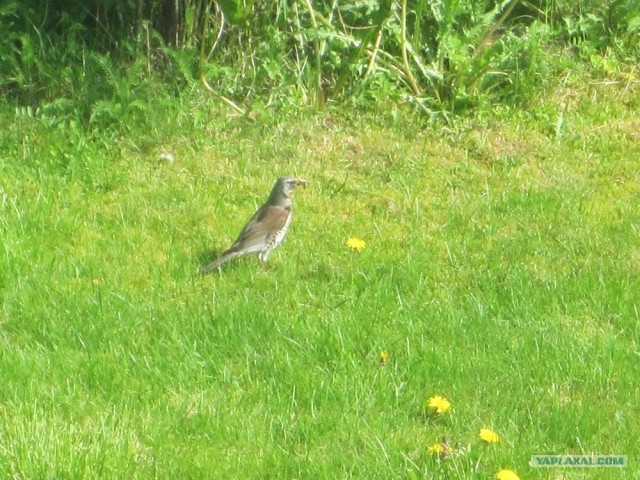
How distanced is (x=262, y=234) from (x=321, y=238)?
26.1 inches

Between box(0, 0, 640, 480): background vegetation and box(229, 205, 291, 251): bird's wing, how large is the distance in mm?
174

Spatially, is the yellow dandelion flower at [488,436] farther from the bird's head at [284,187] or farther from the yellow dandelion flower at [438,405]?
the bird's head at [284,187]

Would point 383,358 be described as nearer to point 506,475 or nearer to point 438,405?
point 438,405

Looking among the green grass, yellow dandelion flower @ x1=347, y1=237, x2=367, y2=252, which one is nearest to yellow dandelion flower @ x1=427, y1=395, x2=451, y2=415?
the green grass

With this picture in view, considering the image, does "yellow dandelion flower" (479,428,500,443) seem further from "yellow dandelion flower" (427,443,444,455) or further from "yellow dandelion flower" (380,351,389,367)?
"yellow dandelion flower" (380,351,389,367)

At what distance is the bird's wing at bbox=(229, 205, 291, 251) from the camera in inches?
289

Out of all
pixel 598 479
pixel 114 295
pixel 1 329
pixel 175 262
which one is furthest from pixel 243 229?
pixel 598 479

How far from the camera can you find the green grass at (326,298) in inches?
221

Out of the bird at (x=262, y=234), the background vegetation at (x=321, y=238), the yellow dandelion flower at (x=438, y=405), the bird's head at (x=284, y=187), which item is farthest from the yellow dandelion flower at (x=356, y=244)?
the yellow dandelion flower at (x=438, y=405)

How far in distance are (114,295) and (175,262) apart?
1.95 ft

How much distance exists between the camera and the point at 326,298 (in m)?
7.03

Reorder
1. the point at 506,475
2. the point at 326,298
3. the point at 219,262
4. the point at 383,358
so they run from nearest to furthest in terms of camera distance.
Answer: the point at 506,475 → the point at 383,358 → the point at 326,298 → the point at 219,262

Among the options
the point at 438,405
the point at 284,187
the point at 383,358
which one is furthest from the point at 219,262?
the point at 438,405

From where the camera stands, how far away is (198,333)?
6570 millimetres
